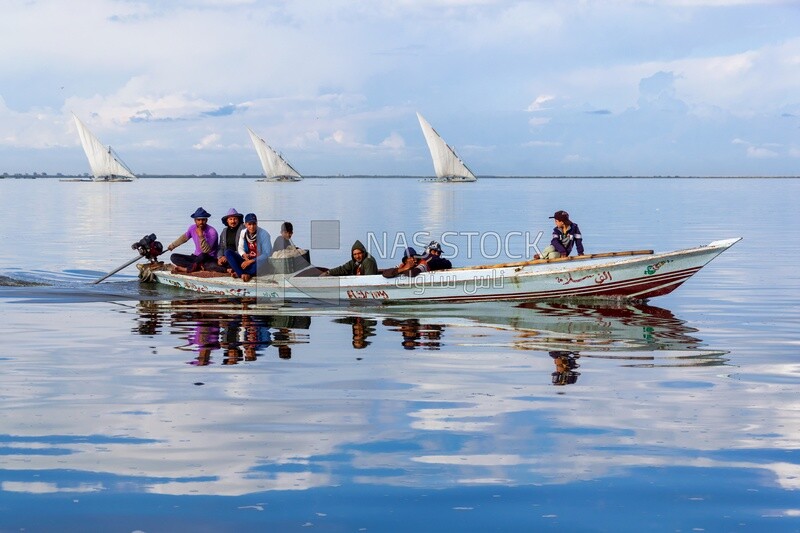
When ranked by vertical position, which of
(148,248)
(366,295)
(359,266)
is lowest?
(366,295)

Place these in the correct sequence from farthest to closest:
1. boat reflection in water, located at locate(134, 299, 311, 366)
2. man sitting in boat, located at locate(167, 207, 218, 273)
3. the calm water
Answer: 1. man sitting in boat, located at locate(167, 207, 218, 273)
2. boat reflection in water, located at locate(134, 299, 311, 366)
3. the calm water

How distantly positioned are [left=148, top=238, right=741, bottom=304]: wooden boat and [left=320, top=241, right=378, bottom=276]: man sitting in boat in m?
0.30

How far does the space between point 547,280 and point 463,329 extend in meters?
4.07

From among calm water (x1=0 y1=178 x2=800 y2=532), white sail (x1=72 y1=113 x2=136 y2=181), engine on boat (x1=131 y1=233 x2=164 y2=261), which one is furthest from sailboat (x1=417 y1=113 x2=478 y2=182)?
calm water (x1=0 y1=178 x2=800 y2=532)

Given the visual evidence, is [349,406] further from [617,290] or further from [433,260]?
[617,290]

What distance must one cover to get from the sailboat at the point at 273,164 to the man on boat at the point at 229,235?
448ft

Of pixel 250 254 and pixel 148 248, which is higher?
pixel 148 248

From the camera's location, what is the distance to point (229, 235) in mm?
24219

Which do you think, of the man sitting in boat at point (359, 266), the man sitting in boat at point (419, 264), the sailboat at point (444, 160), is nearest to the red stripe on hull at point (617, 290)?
the man sitting in boat at point (419, 264)

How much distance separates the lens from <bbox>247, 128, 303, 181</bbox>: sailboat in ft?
528

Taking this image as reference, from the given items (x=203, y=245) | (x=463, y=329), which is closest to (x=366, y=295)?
(x=463, y=329)

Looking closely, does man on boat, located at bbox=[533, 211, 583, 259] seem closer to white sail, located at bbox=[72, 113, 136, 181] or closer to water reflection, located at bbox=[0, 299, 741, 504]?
water reflection, located at bbox=[0, 299, 741, 504]

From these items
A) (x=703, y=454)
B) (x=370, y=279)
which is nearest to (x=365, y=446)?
(x=703, y=454)

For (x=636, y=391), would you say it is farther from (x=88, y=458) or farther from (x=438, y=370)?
(x=88, y=458)
